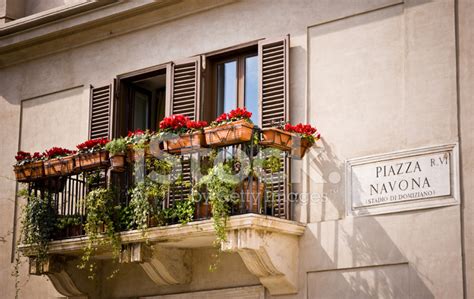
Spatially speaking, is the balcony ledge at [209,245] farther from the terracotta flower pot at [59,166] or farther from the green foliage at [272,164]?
the terracotta flower pot at [59,166]

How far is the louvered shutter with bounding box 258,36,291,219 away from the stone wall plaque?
1040 mm

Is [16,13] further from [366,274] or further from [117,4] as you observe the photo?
[366,274]

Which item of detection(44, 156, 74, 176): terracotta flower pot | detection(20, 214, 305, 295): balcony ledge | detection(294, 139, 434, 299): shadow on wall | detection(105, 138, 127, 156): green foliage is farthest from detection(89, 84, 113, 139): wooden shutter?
detection(294, 139, 434, 299): shadow on wall

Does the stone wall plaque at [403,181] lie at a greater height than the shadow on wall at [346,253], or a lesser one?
greater

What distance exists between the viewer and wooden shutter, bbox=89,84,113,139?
1498cm

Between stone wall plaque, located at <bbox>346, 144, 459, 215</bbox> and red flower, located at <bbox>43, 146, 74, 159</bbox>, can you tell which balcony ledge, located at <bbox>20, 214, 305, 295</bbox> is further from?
red flower, located at <bbox>43, 146, 74, 159</bbox>

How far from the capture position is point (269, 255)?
12211 mm

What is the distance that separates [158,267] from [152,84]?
3.19 meters

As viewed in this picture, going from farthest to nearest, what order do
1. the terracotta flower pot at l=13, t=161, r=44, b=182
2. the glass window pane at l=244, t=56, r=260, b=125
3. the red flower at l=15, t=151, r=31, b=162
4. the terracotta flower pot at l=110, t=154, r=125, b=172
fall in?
the red flower at l=15, t=151, r=31, b=162 → the terracotta flower pot at l=13, t=161, r=44, b=182 → the glass window pane at l=244, t=56, r=260, b=125 → the terracotta flower pot at l=110, t=154, r=125, b=172

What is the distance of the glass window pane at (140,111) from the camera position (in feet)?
50.0

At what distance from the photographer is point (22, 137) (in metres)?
16.2

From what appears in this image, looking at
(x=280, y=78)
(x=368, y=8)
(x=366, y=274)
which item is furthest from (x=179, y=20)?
(x=366, y=274)

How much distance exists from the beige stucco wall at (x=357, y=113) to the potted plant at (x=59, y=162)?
170 cm

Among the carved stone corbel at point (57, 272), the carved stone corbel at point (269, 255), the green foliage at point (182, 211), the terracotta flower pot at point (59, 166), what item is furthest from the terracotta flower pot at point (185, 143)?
the carved stone corbel at point (57, 272)
